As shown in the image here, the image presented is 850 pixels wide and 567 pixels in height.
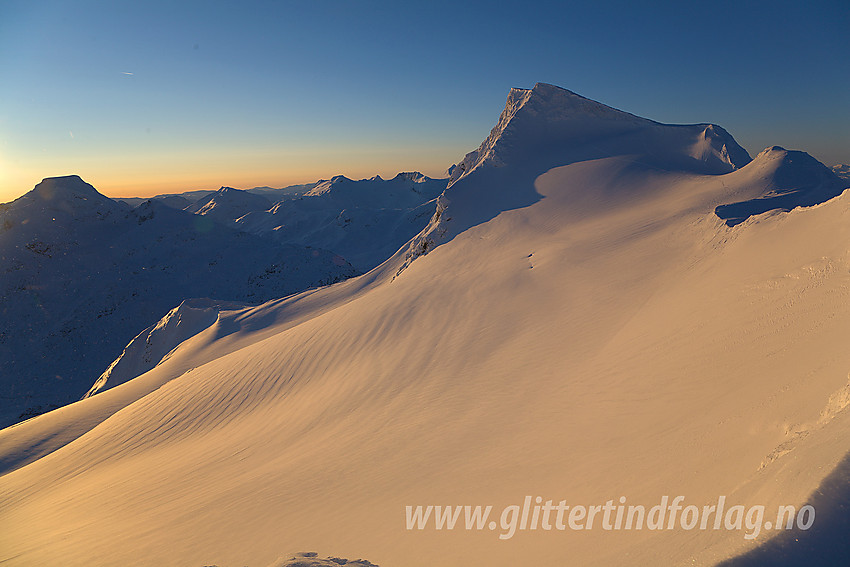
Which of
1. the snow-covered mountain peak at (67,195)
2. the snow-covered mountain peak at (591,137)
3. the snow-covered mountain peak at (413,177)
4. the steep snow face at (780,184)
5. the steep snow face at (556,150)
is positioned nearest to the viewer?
the steep snow face at (780,184)

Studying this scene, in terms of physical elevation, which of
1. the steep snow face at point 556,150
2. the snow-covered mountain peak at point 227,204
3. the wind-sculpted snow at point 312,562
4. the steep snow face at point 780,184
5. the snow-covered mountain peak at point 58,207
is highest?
the snow-covered mountain peak at point 227,204

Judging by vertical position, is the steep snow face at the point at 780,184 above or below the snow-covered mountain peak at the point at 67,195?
below

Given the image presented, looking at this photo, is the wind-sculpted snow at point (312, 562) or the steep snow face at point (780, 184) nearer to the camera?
the wind-sculpted snow at point (312, 562)

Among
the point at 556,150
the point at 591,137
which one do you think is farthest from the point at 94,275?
the point at 591,137

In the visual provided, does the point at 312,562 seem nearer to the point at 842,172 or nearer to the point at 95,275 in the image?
the point at 95,275

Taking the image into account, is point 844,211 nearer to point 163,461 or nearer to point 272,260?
point 163,461

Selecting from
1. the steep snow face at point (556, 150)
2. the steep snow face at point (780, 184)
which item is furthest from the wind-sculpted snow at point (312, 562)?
the steep snow face at point (556, 150)

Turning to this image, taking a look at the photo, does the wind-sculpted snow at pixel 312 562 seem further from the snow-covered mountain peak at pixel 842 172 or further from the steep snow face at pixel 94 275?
the steep snow face at pixel 94 275

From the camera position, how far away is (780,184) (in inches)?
381

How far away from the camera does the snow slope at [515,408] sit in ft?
11.2

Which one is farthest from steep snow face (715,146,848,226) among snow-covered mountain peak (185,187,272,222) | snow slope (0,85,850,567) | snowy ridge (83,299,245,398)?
snow-covered mountain peak (185,187,272,222)

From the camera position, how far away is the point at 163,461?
8070 millimetres

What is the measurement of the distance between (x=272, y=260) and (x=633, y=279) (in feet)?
166

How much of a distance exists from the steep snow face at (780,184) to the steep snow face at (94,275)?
43.4 metres
